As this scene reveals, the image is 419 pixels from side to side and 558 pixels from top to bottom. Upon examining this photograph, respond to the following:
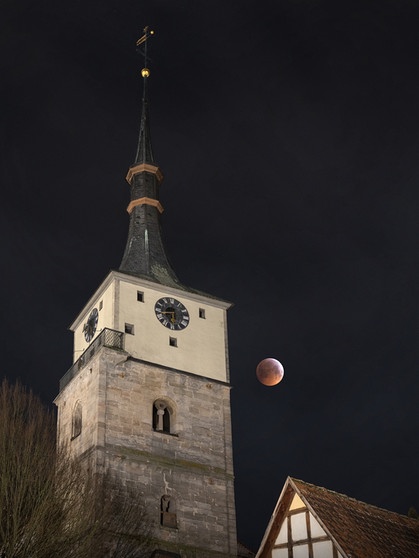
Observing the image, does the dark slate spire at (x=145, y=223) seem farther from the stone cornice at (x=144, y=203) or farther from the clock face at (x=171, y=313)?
the clock face at (x=171, y=313)

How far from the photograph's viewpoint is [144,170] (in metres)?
61.3

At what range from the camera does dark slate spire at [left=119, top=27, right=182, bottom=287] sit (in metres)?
54.7

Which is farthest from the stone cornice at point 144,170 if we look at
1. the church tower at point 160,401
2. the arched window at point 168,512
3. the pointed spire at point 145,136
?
the arched window at point 168,512

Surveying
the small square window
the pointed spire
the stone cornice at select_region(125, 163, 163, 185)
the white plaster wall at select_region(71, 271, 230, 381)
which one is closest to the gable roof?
the white plaster wall at select_region(71, 271, 230, 381)

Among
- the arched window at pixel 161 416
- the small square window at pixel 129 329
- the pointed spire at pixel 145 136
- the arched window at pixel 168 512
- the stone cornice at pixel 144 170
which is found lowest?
the arched window at pixel 168 512

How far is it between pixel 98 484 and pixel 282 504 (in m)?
17.4

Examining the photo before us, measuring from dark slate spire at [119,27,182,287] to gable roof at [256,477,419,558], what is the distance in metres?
26.2

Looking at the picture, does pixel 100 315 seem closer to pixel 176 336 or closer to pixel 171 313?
pixel 171 313

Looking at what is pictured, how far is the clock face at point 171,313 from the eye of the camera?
51.4 metres

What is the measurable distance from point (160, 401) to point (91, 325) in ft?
21.0

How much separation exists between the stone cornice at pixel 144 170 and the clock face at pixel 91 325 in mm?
11576

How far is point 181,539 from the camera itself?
149 ft

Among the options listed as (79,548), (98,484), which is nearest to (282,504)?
(79,548)

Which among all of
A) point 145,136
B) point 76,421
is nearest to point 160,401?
point 76,421
